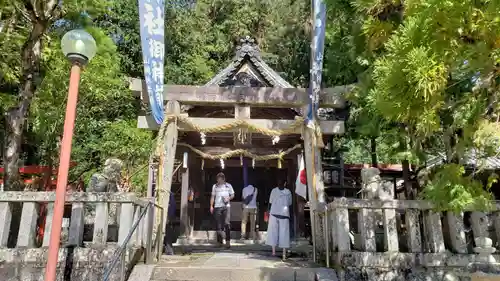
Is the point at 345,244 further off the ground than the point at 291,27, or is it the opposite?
the point at 291,27

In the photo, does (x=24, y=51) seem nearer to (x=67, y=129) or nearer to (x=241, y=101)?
(x=67, y=129)

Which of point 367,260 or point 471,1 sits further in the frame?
point 367,260

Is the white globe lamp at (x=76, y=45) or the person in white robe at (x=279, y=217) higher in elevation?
the white globe lamp at (x=76, y=45)

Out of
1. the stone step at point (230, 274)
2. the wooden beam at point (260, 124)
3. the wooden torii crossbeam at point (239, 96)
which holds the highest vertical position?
the wooden torii crossbeam at point (239, 96)

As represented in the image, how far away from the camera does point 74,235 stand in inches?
247

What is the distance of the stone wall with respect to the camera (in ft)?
19.6

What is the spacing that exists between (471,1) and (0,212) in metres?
7.23

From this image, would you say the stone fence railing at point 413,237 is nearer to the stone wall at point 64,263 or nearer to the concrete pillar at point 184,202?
the stone wall at point 64,263

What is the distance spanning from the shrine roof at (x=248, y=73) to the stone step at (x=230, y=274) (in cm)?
682

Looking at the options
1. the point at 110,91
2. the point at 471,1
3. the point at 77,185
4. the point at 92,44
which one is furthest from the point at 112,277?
the point at 77,185

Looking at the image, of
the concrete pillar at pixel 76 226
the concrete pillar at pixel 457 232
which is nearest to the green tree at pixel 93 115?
the concrete pillar at pixel 76 226

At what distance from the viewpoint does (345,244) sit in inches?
240

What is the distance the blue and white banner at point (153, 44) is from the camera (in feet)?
24.6

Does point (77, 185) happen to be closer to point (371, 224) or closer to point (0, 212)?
point (0, 212)
